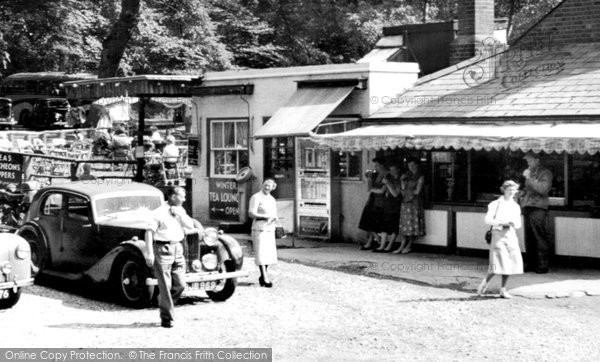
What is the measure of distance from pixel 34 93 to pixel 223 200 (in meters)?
21.5

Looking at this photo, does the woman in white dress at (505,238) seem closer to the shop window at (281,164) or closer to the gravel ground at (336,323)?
the gravel ground at (336,323)

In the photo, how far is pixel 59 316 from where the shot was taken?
12906 millimetres

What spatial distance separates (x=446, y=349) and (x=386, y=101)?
10.1 metres

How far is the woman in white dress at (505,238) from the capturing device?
14.1 metres

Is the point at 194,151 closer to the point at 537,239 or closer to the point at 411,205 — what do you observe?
the point at 411,205

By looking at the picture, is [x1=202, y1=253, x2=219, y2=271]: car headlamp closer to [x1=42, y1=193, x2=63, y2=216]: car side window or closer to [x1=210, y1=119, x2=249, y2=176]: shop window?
[x1=42, y1=193, x2=63, y2=216]: car side window

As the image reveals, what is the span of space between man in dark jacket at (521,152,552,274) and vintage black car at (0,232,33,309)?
25.3 ft

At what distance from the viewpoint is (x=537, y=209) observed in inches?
648

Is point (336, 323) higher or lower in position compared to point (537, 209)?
lower

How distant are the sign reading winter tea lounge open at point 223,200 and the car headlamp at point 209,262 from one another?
29.5ft

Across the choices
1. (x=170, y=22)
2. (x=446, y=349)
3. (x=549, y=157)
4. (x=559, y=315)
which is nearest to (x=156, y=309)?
(x=446, y=349)

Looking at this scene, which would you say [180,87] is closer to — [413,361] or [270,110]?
[270,110]

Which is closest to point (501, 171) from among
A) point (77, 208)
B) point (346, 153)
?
point (346, 153)

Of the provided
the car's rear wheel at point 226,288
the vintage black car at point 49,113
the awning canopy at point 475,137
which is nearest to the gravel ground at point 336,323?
the car's rear wheel at point 226,288
